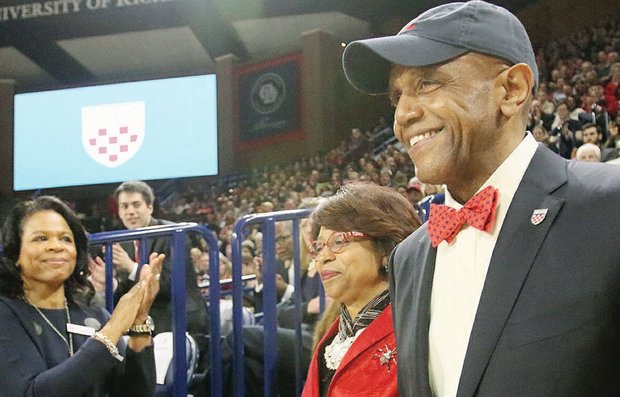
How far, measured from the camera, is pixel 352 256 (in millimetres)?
2402

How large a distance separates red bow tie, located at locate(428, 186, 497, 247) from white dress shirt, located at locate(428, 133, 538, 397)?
0.02m

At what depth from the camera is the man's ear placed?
1.24 m

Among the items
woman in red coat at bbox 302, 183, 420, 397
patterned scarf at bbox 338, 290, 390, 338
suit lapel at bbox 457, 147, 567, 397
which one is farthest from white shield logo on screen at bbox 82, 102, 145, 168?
suit lapel at bbox 457, 147, 567, 397

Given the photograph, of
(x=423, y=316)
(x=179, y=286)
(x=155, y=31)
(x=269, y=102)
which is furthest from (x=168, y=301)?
(x=155, y=31)

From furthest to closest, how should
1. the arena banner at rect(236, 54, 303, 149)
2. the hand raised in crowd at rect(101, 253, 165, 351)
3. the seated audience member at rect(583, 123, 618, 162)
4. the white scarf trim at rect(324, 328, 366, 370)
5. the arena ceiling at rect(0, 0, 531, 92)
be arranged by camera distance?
the arena banner at rect(236, 54, 303, 149) < the arena ceiling at rect(0, 0, 531, 92) < the seated audience member at rect(583, 123, 618, 162) < the hand raised in crowd at rect(101, 253, 165, 351) < the white scarf trim at rect(324, 328, 366, 370)

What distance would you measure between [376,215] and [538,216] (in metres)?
1.28

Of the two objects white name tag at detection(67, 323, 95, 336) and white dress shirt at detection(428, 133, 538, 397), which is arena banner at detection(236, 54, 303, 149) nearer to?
white name tag at detection(67, 323, 95, 336)

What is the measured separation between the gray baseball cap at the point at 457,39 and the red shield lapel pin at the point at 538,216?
0.27m

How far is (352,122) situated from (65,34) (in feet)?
18.0

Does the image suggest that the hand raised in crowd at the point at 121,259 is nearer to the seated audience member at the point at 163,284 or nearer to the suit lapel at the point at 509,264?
the seated audience member at the point at 163,284

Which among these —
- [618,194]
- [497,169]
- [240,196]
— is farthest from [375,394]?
[240,196]

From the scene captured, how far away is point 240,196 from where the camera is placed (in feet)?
46.2

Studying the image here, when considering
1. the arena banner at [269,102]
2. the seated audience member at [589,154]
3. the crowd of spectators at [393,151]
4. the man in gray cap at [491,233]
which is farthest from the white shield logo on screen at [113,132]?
the man in gray cap at [491,233]

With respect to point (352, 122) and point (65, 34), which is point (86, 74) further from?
point (352, 122)
